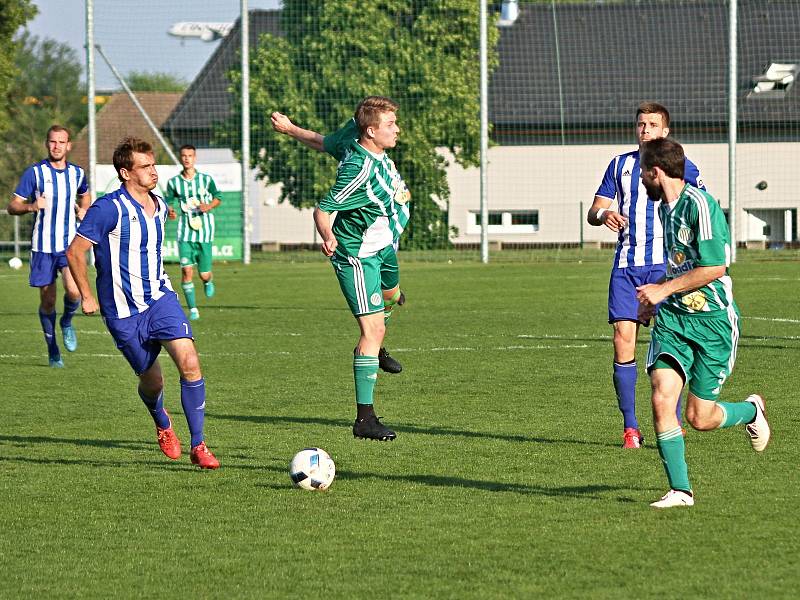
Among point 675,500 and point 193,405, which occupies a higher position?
point 193,405

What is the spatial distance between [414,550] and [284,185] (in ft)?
99.6

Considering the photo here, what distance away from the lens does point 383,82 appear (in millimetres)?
36469

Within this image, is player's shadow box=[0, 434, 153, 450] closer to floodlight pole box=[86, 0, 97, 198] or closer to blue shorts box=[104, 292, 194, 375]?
blue shorts box=[104, 292, 194, 375]

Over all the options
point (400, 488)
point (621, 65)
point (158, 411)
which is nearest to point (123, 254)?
point (158, 411)

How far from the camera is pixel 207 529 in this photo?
6027mm

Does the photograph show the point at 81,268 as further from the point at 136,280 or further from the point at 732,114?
the point at 732,114

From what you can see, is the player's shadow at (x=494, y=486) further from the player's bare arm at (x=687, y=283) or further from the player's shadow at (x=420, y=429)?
the player's shadow at (x=420, y=429)

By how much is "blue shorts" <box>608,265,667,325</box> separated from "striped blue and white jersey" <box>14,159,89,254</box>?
647cm

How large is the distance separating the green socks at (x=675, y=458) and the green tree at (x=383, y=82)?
27888 mm

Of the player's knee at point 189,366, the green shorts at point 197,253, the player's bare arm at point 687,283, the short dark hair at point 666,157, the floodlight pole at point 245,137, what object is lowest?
the player's knee at point 189,366

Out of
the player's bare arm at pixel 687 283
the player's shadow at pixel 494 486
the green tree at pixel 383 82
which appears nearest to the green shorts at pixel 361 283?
the player's shadow at pixel 494 486

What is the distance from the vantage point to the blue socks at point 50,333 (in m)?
12.9

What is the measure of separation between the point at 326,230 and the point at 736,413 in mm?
2824

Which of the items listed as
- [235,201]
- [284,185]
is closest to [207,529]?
[235,201]
